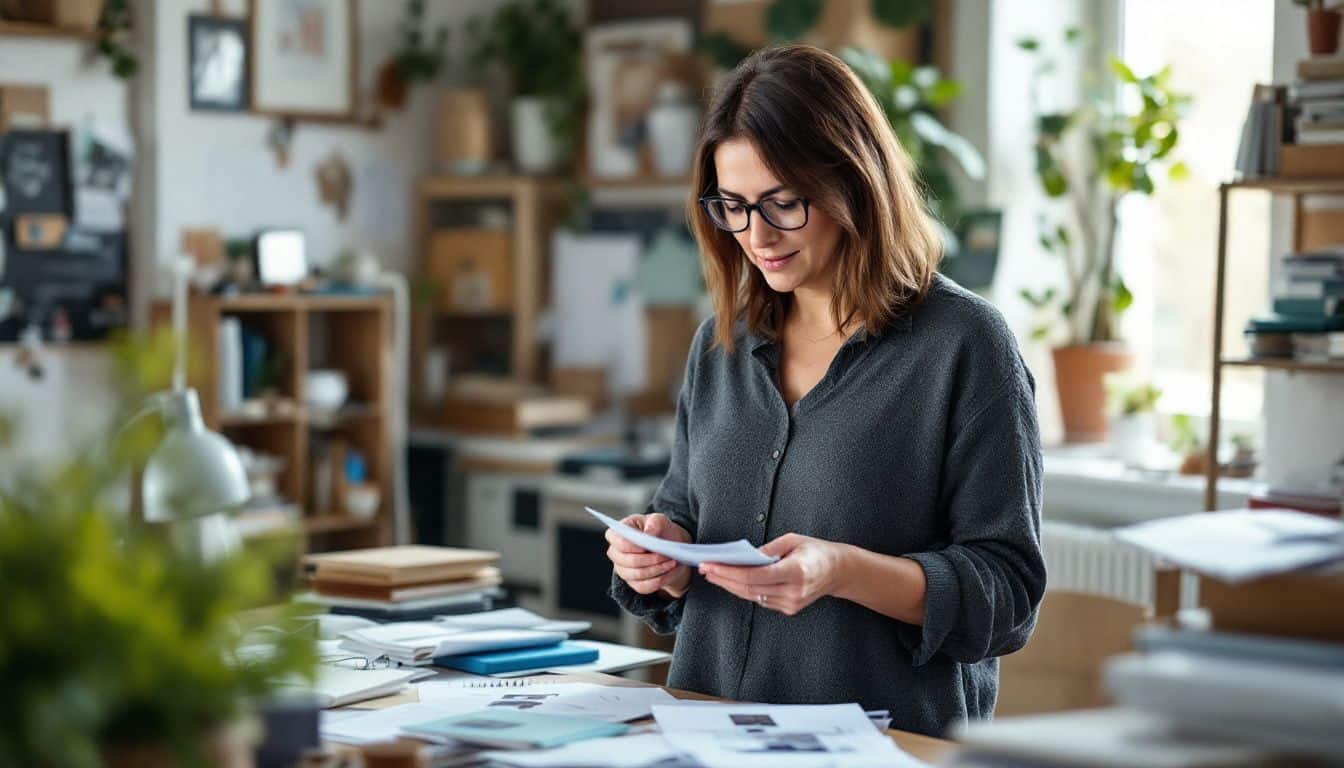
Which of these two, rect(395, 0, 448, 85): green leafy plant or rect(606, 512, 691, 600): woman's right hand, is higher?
rect(395, 0, 448, 85): green leafy plant

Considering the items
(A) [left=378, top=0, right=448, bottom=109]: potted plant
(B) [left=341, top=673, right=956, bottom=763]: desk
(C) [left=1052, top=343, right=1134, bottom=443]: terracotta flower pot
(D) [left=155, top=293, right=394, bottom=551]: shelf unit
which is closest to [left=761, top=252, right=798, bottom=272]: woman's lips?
(B) [left=341, top=673, right=956, bottom=763]: desk

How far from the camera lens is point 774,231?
2.28 m

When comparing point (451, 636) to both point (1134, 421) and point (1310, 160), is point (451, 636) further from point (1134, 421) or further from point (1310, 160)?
point (1134, 421)

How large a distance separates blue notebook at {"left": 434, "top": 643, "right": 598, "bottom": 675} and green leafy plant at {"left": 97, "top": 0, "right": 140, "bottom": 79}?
9.34 ft

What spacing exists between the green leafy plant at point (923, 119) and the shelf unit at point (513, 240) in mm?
1365

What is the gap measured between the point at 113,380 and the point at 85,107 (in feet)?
12.0

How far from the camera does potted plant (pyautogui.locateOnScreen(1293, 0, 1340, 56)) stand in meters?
3.54

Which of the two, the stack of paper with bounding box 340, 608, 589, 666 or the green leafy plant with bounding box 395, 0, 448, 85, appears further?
the green leafy plant with bounding box 395, 0, 448, 85

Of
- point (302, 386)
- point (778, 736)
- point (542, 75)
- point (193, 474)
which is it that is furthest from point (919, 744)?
point (542, 75)

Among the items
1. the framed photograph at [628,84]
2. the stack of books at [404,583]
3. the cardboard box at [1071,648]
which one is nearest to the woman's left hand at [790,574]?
the stack of books at [404,583]

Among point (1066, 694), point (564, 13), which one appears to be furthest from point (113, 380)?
point (564, 13)

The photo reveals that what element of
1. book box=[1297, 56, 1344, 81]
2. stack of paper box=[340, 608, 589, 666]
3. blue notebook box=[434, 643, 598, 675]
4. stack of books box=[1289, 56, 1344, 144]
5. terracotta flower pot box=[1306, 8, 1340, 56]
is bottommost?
blue notebook box=[434, 643, 598, 675]

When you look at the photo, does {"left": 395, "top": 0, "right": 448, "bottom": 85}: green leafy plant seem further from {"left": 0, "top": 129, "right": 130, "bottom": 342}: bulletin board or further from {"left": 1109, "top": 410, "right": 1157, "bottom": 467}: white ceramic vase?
{"left": 1109, "top": 410, "right": 1157, "bottom": 467}: white ceramic vase

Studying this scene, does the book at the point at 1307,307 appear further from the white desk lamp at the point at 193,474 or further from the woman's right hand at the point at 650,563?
the white desk lamp at the point at 193,474
